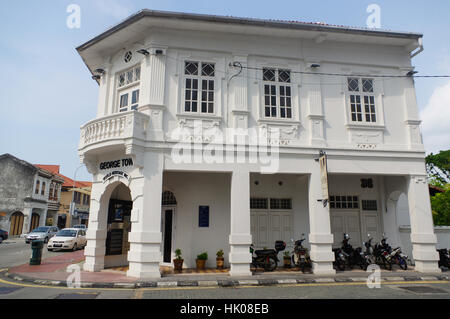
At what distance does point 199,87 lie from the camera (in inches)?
446

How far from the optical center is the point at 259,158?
11008 millimetres

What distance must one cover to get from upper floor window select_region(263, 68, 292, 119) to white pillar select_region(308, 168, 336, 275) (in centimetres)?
251

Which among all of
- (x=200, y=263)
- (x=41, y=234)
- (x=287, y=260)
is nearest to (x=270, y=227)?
(x=287, y=260)

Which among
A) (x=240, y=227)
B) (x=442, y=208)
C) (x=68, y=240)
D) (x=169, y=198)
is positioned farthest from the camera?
(x=68, y=240)

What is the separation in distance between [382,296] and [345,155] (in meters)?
5.33

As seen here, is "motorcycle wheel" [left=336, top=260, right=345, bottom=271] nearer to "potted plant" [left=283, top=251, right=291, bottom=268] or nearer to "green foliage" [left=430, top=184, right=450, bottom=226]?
"potted plant" [left=283, top=251, right=291, bottom=268]

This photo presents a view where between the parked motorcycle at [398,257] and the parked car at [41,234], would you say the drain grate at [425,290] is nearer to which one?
the parked motorcycle at [398,257]

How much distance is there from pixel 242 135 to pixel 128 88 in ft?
16.2

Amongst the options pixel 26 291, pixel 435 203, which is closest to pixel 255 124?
pixel 26 291

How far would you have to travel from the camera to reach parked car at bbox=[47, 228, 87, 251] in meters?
19.7

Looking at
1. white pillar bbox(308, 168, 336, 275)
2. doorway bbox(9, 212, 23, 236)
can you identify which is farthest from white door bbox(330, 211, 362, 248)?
doorway bbox(9, 212, 23, 236)

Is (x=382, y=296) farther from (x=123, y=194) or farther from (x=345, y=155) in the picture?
(x=123, y=194)

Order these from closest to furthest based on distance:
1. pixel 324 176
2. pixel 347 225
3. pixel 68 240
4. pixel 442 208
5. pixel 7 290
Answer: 1. pixel 7 290
2. pixel 324 176
3. pixel 347 225
4. pixel 442 208
5. pixel 68 240

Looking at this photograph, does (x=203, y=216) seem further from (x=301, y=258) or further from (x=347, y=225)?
(x=347, y=225)
